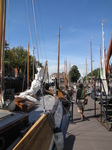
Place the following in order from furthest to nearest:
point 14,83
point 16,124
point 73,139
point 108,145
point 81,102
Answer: point 14,83
point 81,102
point 73,139
point 108,145
point 16,124

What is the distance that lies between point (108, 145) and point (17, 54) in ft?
133

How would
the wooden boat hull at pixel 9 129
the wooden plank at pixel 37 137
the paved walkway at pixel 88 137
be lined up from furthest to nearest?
the paved walkway at pixel 88 137 < the wooden boat hull at pixel 9 129 < the wooden plank at pixel 37 137

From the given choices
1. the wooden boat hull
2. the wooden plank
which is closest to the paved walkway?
the wooden plank

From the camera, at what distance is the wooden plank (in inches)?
75.6

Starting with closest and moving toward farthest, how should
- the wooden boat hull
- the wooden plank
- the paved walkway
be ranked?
the wooden plank → the wooden boat hull → the paved walkway

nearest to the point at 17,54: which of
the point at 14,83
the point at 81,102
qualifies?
the point at 14,83

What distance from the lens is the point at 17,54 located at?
141ft

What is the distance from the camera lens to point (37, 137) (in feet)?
7.69

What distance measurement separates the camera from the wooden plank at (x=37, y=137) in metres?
1.92

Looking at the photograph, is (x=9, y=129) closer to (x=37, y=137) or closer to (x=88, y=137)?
(x=37, y=137)

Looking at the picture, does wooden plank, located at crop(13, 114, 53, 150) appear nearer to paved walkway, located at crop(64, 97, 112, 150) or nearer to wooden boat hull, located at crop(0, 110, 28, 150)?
wooden boat hull, located at crop(0, 110, 28, 150)

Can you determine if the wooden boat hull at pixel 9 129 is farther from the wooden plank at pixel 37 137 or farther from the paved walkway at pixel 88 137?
the paved walkway at pixel 88 137

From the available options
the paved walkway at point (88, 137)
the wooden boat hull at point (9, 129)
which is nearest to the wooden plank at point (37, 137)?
the wooden boat hull at point (9, 129)

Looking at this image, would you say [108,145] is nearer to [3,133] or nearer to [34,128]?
[34,128]
